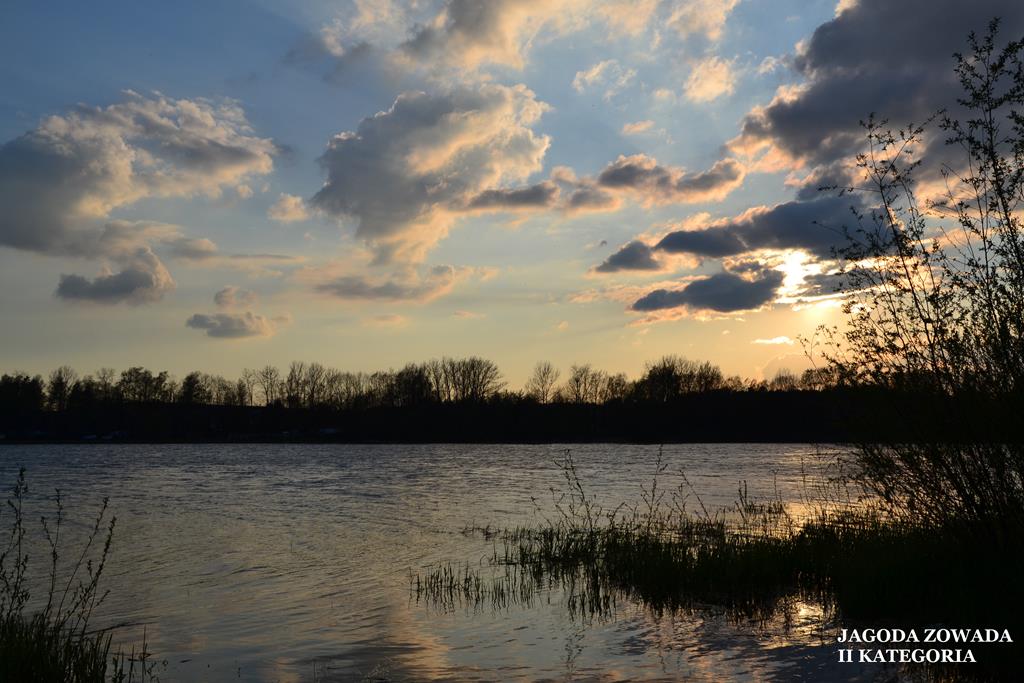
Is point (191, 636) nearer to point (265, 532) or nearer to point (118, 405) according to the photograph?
point (265, 532)

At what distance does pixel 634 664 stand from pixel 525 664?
1504mm

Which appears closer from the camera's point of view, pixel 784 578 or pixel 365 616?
pixel 365 616

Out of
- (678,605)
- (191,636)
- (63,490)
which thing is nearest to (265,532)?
(191,636)

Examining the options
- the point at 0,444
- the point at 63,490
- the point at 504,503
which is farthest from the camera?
the point at 0,444

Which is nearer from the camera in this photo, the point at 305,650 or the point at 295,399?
the point at 305,650

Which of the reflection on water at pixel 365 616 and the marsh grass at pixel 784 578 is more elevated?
the marsh grass at pixel 784 578

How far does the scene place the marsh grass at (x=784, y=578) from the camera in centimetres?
998

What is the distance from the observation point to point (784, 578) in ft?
47.5

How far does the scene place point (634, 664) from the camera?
33.0ft

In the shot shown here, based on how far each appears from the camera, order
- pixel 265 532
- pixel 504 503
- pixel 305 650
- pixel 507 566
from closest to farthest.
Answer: pixel 305 650
pixel 507 566
pixel 265 532
pixel 504 503

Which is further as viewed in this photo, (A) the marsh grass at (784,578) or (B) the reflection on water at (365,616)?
(B) the reflection on water at (365,616)

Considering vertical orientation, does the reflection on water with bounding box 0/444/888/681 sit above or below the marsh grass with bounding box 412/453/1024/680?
below

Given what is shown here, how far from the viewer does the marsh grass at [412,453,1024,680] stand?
32.7ft

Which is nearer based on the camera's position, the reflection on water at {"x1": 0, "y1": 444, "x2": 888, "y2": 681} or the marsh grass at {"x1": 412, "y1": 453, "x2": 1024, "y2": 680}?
the marsh grass at {"x1": 412, "y1": 453, "x2": 1024, "y2": 680}
